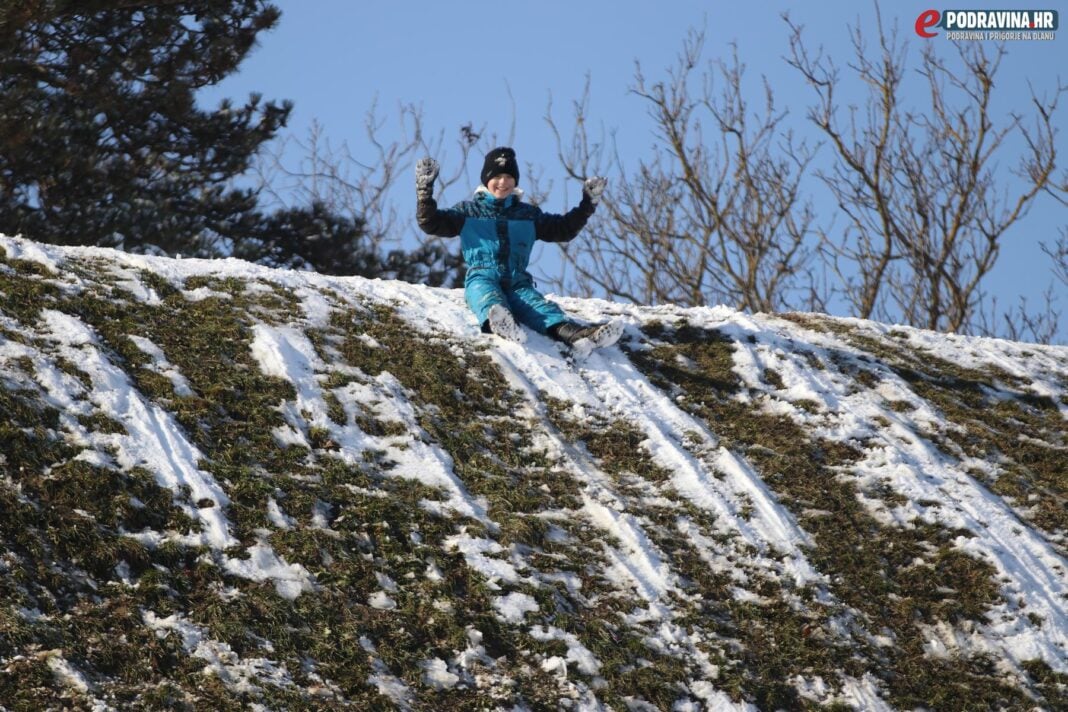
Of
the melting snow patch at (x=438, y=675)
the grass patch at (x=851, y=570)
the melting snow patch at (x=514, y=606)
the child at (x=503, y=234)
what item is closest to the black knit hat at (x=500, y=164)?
the child at (x=503, y=234)

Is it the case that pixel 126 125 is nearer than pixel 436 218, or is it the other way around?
pixel 436 218

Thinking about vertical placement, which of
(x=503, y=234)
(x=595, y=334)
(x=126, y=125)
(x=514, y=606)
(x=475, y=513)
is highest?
(x=126, y=125)

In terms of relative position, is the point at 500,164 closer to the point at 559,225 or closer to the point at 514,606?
the point at 559,225

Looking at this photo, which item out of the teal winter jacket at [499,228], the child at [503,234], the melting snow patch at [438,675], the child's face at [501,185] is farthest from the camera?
the child's face at [501,185]

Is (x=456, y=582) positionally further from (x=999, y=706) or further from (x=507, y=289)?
(x=507, y=289)

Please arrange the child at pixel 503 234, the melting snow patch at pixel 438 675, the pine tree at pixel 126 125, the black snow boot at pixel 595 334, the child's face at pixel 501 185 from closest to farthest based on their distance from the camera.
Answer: the melting snow patch at pixel 438 675, the black snow boot at pixel 595 334, the child at pixel 503 234, the child's face at pixel 501 185, the pine tree at pixel 126 125

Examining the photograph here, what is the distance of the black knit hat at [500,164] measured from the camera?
737 centimetres

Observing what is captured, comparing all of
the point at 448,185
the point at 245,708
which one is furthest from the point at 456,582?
the point at 448,185

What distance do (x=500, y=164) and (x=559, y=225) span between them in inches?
20.5

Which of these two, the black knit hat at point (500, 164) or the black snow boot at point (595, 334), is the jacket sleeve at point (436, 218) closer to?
the black knit hat at point (500, 164)

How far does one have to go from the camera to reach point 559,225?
748cm

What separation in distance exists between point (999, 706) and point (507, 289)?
12.1 feet

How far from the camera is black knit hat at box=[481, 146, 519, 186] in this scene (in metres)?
7.37

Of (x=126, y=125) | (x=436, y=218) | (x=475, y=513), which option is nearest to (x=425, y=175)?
(x=436, y=218)
